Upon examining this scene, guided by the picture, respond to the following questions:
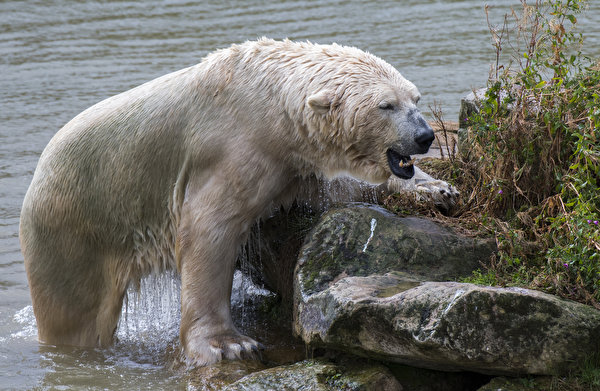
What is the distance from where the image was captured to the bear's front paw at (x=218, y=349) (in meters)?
4.66

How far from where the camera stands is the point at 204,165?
15.8ft

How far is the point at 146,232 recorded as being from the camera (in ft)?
16.9

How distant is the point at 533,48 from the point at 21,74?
826cm

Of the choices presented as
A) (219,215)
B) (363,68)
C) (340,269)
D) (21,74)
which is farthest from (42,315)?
(21,74)

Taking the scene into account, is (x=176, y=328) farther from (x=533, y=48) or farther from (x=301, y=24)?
(x=301, y=24)

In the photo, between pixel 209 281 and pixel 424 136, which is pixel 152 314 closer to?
pixel 209 281

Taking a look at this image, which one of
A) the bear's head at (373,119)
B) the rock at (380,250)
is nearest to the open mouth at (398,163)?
the bear's head at (373,119)

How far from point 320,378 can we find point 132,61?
856 cm

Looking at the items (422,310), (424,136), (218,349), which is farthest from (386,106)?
(218,349)

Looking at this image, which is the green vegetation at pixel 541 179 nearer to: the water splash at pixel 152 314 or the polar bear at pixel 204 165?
the polar bear at pixel 204 165

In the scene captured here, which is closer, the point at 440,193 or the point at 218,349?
the point at 218,349

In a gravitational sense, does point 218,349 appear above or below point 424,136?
below

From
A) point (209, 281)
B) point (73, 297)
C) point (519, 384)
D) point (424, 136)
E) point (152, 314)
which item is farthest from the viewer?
point (152, 314)

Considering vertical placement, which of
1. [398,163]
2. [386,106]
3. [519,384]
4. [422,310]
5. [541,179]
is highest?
[386,106]
